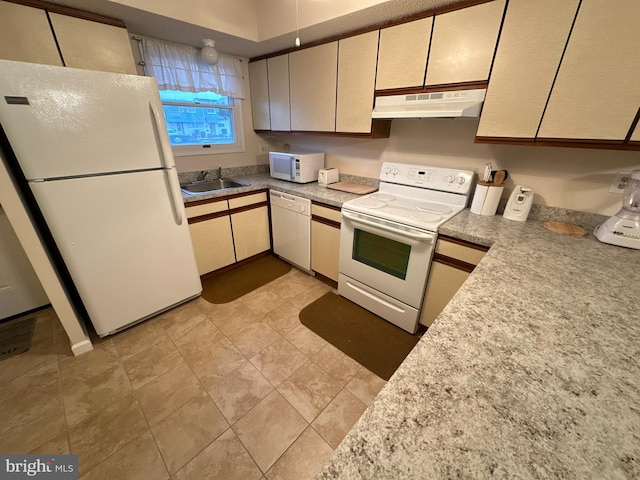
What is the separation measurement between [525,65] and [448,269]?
1.20m

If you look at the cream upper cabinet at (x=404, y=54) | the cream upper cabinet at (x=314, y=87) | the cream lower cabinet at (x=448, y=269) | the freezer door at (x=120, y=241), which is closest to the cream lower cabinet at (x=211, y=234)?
the freezer door at (x=120, y=241)

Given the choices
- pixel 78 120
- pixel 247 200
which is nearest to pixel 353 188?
pixel 247 200

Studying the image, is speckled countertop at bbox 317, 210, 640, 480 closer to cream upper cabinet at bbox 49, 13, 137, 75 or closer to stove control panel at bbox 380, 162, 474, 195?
stove control panel at bbox 380, 162, 474, 195

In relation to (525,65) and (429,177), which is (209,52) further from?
(525,65)

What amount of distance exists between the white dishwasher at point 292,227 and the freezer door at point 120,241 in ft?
3.09

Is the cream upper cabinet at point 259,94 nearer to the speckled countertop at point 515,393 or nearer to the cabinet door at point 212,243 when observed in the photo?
the cabinet door at point 212,243

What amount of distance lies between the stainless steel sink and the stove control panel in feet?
4.76

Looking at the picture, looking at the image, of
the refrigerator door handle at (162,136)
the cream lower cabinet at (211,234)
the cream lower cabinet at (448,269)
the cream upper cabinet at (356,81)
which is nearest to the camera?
the cream lower cabinet at (448,269)

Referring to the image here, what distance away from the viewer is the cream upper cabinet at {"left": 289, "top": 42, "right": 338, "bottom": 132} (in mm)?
2203

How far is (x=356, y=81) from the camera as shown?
205 cm

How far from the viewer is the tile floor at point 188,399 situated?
49.0 inches

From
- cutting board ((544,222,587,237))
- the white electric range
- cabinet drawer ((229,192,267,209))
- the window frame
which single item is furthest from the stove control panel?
the window frame

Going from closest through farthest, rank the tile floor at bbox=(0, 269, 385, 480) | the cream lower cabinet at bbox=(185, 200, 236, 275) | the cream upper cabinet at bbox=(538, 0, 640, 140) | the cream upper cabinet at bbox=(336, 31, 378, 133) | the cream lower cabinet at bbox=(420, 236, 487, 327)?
the cream upper cabinet at bbox=(538, 0, 640, 140)
the tile floor at bbox=(0, 269, 385, 480)
the cream lower cabinet at bbox=(420, 236, 487, 327)
the cream upper cabinet at bbox=(336, 31, 378, 133)
the cream lower cabinet at bbox=(185, 200, 236, 275)

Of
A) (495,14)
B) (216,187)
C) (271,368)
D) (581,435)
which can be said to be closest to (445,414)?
(581,435)
